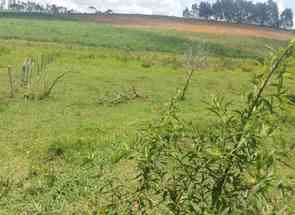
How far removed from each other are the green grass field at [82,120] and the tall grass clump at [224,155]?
110 mm

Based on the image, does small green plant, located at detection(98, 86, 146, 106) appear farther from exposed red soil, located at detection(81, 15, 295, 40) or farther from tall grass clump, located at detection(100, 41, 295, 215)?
exposed red soil, located at detection(81, 15, 295, 40)

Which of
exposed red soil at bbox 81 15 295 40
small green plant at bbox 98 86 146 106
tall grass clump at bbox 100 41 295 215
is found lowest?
exposed red soil at bbox 81 15 295 40

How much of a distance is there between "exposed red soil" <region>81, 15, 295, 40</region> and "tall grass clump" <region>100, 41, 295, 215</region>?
4367 centimetres

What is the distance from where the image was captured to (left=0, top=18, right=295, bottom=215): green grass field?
441 centimetres

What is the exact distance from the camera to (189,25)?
163ft

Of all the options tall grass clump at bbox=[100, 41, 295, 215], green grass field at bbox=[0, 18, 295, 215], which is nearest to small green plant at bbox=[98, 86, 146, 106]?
green grass field at bbox=[0, 18, 295, 215]

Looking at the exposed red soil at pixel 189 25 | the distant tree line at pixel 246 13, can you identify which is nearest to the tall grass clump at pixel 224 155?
the exposed red soil at pixel 189 25

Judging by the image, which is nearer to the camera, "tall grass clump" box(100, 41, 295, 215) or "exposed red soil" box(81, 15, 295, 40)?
"tall grass clump" box(100, 41, 295, 215)

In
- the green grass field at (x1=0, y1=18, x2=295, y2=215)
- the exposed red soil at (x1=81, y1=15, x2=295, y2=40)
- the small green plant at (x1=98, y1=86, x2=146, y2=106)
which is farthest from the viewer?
the exposed red soil at (x1=81, y1=15, x2=295, y2=40)

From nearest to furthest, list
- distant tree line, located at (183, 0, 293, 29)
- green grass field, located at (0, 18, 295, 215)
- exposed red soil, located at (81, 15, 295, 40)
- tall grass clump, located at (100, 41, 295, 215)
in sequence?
1. tall grass clump, located at (100, 41, 295, 215)
2. green grass field, located at (0, 18, 295, 215)
3. exposed red soil, located at (81, 15, 295, 40)
4. distant tree line, located at (183, 0, 293, 29)

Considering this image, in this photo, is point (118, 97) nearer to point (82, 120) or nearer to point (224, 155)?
point (82, 120)

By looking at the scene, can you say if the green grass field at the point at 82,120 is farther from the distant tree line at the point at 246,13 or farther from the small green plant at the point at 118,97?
the distant tree line at the point at 246,13

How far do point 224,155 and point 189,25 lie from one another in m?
49.0

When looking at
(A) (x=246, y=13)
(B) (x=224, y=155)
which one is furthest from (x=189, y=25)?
(B) (x=224, y=155)
